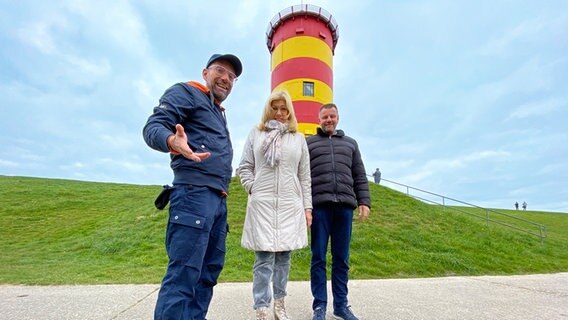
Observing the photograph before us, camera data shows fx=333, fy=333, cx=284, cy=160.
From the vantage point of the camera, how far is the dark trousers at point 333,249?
3.22 m

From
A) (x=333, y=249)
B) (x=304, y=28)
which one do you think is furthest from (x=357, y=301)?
(x=304, y=28)

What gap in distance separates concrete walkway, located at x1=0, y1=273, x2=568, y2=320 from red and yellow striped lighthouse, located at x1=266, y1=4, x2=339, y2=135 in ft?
27.9

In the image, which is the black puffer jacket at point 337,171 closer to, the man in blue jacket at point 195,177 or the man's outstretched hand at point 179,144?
the man in blue jacket at point 195,177

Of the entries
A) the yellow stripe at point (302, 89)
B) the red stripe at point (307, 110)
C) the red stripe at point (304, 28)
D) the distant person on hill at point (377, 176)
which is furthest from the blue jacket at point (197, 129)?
the distant person on hill at point (377, 176)

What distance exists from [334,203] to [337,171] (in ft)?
1.11

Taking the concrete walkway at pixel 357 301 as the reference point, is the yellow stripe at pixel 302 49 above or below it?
above

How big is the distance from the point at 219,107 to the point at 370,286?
3657 millimetres

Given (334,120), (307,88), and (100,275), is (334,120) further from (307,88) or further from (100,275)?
(307,88)

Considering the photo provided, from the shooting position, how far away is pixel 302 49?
13383 millimetres

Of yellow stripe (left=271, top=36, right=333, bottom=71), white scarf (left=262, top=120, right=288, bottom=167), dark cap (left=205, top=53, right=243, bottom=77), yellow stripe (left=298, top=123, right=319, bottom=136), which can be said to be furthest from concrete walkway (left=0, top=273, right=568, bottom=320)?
yellow stripe (left=271, top=36, right=333, bottom=71)

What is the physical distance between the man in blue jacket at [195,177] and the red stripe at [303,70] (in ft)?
35.7

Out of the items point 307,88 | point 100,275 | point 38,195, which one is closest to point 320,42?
point 307,88

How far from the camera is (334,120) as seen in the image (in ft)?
11.7

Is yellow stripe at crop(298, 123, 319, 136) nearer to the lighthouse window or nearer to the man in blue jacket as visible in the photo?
the lighthouse window
